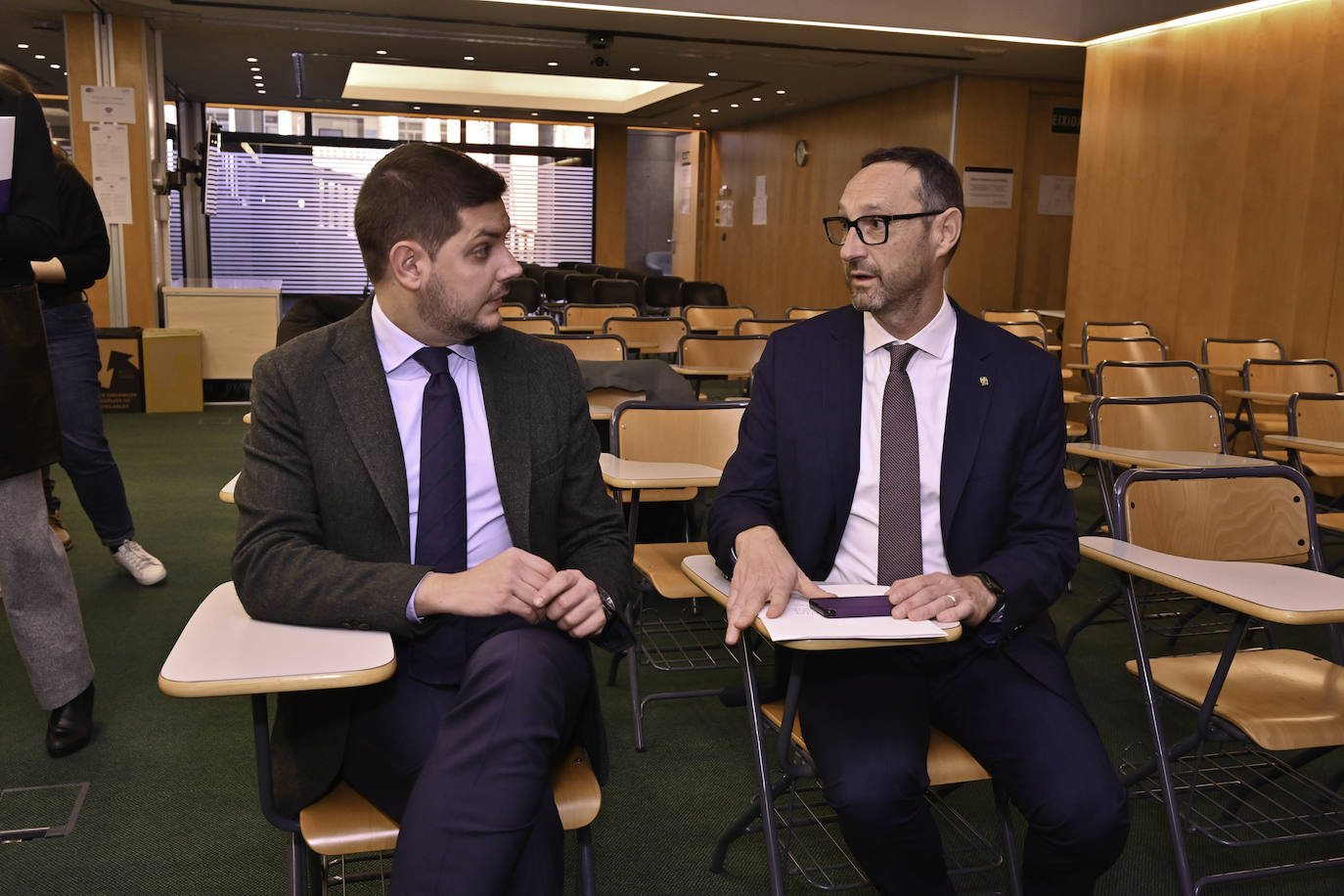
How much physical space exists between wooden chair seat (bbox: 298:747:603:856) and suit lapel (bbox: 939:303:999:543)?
85 cm

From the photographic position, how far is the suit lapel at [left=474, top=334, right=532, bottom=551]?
6.12ft

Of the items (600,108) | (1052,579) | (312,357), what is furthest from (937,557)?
(600,108)

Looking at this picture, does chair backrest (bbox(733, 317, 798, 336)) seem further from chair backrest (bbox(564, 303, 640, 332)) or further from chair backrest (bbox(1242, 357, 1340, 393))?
chair backrest (bbox(1242, 357, 1340, 393))

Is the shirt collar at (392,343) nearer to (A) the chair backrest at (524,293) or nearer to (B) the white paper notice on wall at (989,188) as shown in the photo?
(A) the chair backrest at (524,293)

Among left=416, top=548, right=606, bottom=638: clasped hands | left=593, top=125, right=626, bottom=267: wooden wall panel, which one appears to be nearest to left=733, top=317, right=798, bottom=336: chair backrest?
left=416, top=548, right=606, bottom=638: clasped hands

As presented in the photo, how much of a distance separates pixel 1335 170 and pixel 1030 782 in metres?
6.38

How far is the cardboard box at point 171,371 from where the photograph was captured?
27.6ft

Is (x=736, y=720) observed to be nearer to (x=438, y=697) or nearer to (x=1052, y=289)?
(x=438, y=697)

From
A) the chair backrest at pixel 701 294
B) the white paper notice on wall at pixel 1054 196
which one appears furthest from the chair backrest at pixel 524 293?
the white paper notice on wall at pixel 1054 196

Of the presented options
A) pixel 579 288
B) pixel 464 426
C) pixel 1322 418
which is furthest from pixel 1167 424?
pixel 579 288

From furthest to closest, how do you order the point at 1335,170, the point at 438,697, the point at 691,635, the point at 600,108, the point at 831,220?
1. the point at 600,108
2. the point at 1335,170
3. the point at 691,635
4. the point at 831,220
5. the point at 438,697

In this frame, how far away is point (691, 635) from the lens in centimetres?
379

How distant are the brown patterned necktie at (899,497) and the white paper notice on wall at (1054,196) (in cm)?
1000

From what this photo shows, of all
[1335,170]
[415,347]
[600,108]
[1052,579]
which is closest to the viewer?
[415,347]
